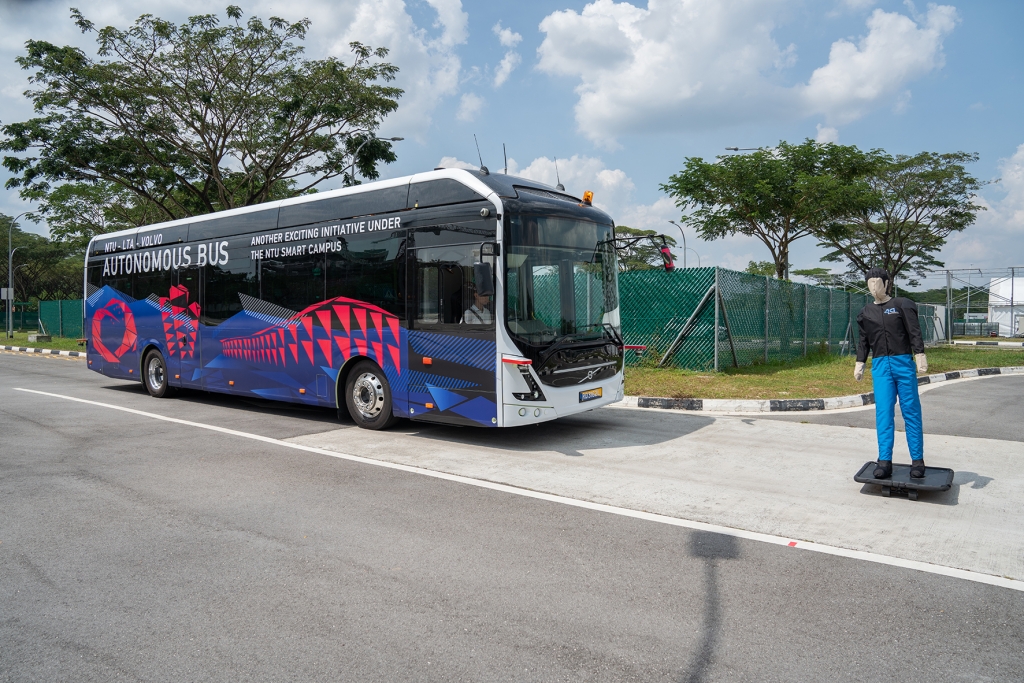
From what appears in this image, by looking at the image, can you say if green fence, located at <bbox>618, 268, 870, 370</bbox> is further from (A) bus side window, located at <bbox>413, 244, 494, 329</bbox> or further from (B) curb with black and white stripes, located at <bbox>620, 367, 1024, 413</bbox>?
(A) bus side window, located at <bbox>413, 244, 494, 329</bbox>

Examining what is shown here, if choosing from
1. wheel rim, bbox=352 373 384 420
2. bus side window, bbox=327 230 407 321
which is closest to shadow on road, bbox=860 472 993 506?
bus side window, bbox=327 230 407 321

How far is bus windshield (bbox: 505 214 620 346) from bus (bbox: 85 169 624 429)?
0.06ft

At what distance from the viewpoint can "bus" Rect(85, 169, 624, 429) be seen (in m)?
8.05

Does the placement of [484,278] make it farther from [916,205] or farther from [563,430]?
[916,205]

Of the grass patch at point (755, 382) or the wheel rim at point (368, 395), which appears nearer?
the wheel rim at point (368, 395)

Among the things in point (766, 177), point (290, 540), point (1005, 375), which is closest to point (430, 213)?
point (290, 540)

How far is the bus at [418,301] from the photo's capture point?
8.05 metres

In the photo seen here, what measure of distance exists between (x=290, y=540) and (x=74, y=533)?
162cm

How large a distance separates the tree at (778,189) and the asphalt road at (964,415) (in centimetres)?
745

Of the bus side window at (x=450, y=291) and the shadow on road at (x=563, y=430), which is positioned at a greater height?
the bus side window at (x=450, y=291)

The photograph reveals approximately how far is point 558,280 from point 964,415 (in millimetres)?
7186

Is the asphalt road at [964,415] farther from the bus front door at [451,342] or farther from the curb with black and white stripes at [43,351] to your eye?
the curb with black and white stripes at [43,351]

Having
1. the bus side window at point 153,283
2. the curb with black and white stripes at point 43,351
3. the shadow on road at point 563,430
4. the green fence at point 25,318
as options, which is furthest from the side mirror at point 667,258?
the green fence at point 25,318

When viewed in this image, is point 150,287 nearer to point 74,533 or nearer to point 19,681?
point 74,533
